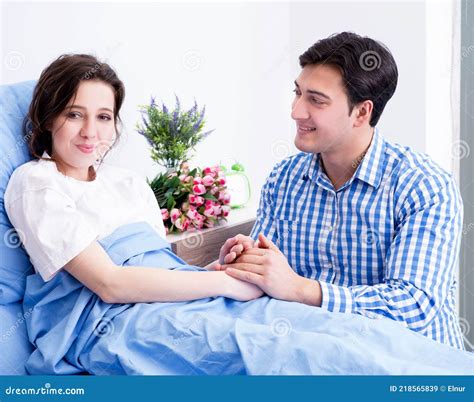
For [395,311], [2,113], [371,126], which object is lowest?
[395,311]

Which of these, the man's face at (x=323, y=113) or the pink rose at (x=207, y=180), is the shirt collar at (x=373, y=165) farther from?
the pink rose at (x=207, y=180)

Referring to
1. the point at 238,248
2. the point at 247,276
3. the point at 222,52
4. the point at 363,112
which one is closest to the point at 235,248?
the point at 238,248

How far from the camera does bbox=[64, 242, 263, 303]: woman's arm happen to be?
1392 millimetres

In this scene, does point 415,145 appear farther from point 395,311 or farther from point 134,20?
point 395,311

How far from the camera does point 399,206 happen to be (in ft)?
5.74

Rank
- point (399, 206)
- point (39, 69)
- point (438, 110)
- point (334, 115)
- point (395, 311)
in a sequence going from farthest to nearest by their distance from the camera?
point (438, 110)
point (39, 69)
point (334, 115)
point (399, 206)
point (395, 311)

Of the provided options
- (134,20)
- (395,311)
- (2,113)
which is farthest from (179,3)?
(395,311)

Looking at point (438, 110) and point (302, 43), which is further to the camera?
point (302, 43)

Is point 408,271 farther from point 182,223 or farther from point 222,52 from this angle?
point 222,52

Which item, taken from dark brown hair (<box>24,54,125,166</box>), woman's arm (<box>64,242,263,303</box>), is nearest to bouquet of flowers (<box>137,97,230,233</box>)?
dark brown hair (<box>24,54,125,166</box>)

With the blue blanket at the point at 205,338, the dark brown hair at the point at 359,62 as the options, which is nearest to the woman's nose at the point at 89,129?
the blue blanket at the point at 205,338

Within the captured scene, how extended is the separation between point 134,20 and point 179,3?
33cm

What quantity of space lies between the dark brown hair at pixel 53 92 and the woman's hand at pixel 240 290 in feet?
1.85

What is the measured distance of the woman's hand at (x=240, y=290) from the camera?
1.47 metres
